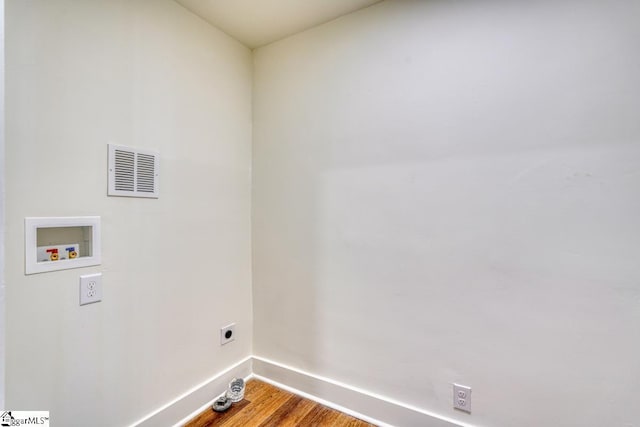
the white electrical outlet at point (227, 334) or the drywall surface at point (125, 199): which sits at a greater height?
the drywall surface at point (125, 199)

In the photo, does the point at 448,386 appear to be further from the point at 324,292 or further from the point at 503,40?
the point at 503,40

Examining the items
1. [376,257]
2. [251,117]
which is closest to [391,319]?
[376,257]

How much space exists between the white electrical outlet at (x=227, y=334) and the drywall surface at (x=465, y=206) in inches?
11.9

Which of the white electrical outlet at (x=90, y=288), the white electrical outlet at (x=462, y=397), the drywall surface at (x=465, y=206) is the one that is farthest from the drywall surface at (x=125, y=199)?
the white electrical outlet at (x=462, y=397)

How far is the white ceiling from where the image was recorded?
172cm

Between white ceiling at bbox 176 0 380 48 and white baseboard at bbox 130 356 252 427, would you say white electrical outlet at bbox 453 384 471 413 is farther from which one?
white ceiling at bbox 176 0 380 48

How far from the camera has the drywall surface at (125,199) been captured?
1.18 metres

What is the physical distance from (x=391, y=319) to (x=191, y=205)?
1.33 m

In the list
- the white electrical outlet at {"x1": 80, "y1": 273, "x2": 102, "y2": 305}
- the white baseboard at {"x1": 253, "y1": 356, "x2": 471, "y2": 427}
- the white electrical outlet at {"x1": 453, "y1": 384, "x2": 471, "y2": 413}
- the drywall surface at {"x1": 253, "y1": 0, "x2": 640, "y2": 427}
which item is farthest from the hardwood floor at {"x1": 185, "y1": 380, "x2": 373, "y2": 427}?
the white electrical outlet at {"x1": 80, "y1": 273, "x2": 102, "y2": 305}

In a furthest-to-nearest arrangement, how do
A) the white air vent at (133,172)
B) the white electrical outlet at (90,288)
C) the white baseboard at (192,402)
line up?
the white baseboard at (192,402), the white air vent at (133,172), the white electrical outlet at (90,288)

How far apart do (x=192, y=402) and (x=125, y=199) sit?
1228mm

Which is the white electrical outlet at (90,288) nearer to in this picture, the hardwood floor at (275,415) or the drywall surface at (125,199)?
the drywall surface at (125,199)

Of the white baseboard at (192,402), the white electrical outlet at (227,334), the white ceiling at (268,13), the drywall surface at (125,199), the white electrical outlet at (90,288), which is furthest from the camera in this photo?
the white electrical outlet at (227,334)

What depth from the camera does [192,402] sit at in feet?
5.82
